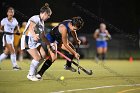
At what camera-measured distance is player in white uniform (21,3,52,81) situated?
10453mm

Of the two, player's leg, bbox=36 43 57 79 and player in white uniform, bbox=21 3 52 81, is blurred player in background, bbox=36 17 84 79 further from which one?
player in white uniform, bbox=21 3 52 81

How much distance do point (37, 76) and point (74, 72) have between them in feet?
8.22

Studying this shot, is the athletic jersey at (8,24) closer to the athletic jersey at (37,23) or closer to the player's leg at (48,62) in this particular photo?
the athletic jersey at (37,23)

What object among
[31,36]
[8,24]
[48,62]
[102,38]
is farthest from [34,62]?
[102,38]

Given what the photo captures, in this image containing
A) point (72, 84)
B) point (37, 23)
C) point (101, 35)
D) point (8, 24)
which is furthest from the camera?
point (101, 35)

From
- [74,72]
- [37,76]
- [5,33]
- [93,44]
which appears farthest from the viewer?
[93,44]

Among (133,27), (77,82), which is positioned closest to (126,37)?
(133,27)

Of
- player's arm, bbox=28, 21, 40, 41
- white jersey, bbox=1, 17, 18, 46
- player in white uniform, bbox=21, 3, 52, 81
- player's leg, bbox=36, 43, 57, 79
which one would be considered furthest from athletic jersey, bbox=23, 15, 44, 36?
white jersey, bbox=1, 17, 18, 46

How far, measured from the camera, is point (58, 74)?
12703 mm

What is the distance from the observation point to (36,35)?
10.3 meters

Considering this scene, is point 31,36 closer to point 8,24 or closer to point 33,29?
point 33,29

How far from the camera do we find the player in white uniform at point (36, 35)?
1045cm

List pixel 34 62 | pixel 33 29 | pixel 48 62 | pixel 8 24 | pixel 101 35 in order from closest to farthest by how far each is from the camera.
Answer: pixel 33 29, pixel 34 62, pixel 48 62, pixel 8 24, pixel 101 35

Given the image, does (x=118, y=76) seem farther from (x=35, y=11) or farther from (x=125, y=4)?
(x=125, y=4)
